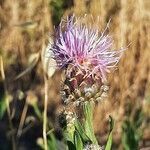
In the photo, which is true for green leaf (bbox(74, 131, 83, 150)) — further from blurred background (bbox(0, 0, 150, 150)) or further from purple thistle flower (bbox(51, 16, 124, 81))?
blurred background (bbox(0, 0, 150, 150))

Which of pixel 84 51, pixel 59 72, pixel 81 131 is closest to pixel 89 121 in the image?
pixel 81 131

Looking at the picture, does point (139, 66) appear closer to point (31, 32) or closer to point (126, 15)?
point (126, 15)

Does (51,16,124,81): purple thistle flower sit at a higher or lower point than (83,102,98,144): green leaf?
higher

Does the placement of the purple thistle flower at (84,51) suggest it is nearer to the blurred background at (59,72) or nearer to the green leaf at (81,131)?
the green leaf at (81,131)

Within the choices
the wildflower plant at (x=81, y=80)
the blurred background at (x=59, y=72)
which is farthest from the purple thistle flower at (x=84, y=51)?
the blurred background at (x=59, y=72)

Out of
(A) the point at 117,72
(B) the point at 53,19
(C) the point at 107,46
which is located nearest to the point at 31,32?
(B) the point at 53,19

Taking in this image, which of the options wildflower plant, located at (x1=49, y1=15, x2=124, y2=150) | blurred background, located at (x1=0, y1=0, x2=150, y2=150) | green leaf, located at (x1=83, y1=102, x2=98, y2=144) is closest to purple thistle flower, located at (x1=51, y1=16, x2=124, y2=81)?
wildflower plant, located at (x1=49, y1=15, x2=124, y2=150)

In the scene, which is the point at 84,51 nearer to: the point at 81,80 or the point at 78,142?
the point at 81,80
